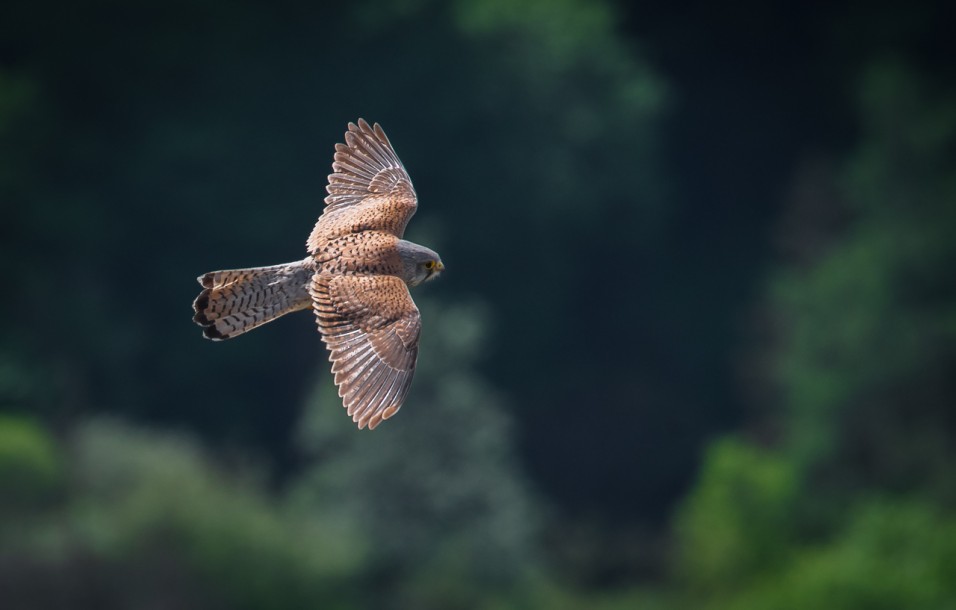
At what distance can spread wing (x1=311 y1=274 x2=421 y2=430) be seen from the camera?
1027cm

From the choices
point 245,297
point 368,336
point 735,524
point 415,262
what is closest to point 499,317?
point 735,524

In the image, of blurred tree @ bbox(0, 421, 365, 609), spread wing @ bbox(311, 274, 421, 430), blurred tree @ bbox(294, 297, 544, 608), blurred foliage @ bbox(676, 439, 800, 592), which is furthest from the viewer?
blurred foliage @ bbox(676, 439, 800, 592)

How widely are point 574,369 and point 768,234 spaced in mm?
7423

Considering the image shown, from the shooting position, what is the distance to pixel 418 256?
11.1 metres

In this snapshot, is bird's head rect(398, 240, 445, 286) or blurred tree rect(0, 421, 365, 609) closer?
bird's head rect(398, 240, 445, 286)

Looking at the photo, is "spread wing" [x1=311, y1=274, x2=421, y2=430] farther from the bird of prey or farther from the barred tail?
the barred tail

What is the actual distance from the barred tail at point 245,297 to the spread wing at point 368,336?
0.14m

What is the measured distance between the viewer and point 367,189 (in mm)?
12188

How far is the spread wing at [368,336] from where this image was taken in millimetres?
10273

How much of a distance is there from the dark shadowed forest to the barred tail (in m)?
17.5

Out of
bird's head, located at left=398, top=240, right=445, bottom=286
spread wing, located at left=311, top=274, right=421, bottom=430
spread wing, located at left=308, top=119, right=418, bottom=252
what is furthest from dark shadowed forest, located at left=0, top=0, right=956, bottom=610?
spread wing, located at left=311, top=274, right=421, bottom=430

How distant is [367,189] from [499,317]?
3310cm

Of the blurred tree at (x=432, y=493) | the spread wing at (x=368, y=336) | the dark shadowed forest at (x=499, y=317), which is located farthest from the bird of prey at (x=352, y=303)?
the blurred tree at (x=432, y=493)

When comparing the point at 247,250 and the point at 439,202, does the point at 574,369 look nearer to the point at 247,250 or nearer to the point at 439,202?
the point at 439,202
